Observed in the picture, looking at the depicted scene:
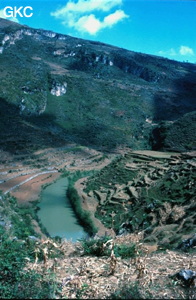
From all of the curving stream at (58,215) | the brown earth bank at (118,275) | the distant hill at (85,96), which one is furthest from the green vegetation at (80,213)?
the distant hill at (85,96)

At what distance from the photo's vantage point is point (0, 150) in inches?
1895

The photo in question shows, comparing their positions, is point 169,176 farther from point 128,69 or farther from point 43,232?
point 128,69

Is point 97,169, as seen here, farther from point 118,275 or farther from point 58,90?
point 58,90

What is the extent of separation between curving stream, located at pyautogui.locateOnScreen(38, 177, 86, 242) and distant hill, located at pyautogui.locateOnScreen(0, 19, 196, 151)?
17.1 m

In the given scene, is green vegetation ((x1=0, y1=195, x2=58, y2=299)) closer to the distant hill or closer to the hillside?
the hillside

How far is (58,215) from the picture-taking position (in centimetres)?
2952

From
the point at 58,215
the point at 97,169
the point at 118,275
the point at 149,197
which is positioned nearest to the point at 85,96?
the point at 97,169

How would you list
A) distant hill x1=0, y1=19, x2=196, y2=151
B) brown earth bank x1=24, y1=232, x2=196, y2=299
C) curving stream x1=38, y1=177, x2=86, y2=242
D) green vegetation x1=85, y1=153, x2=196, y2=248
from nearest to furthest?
brown earth bank x1=24, y1=232, x2=196, y2=299 < green vegetation x1=85, y1=153, x2=196, y2=248 < curving stream x1=38, y1=177, x2=86, y2=242 < distant hill x1=0, y1=19, x2=196, y2=151

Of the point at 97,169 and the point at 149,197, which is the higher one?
the point at 149,197

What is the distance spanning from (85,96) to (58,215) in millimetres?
63337

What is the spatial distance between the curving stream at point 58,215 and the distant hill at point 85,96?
1709 cm

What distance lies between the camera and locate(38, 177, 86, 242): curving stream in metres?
25.3

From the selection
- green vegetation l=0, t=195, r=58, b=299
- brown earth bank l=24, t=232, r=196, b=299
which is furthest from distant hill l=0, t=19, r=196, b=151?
green vegetation l=0, t=195, r=58, b=299

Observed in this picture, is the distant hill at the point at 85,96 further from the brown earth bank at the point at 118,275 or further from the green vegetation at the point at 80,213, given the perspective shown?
the brown earth bank at the point at 118,275
